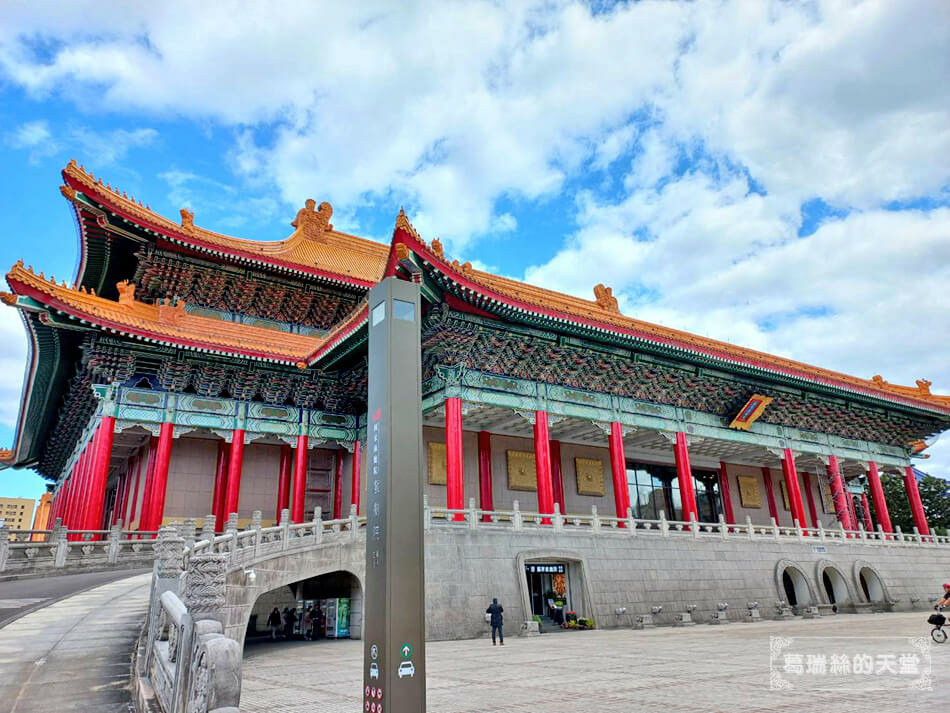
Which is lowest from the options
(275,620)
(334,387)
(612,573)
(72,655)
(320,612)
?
(72,655)

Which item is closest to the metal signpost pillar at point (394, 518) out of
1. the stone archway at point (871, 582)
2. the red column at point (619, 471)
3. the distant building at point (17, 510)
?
the red column at point (619, 471)

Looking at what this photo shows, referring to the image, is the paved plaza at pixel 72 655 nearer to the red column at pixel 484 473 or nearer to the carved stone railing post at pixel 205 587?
the carved stone railing post at pixel 205 587

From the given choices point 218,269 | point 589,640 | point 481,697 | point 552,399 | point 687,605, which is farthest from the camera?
point 218,269

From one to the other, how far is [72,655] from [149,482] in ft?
39.7

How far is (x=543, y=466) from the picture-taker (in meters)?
19.2

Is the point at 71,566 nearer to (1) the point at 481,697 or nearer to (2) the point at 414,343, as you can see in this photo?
(1) the point at 481,697

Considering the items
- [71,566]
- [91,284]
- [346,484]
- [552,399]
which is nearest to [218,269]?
[91,284]

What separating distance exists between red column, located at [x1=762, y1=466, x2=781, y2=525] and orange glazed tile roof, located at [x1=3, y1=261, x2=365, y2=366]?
22.2 meters

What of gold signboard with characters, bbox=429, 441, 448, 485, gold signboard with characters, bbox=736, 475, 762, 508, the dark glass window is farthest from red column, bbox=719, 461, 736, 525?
gold signboard with characters, bbox=429, 441, 448, 485

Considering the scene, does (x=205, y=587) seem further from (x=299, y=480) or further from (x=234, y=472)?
(x=299, y=480)

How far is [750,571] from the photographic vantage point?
20984mm

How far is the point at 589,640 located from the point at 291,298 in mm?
16108

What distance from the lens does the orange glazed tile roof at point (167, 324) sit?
55.4 feet

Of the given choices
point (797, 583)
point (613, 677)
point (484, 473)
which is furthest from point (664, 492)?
point (613, 677)
